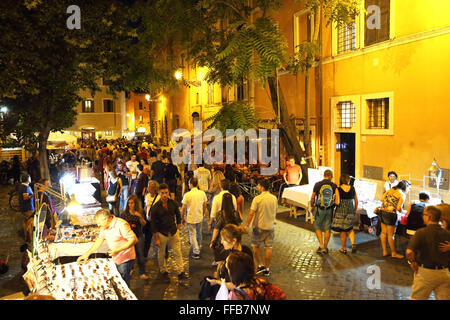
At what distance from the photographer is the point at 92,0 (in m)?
12.6

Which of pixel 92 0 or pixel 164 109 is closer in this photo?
pixel 92 0

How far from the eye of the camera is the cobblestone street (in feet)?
20.7

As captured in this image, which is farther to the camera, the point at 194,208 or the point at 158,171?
the point at 158,171

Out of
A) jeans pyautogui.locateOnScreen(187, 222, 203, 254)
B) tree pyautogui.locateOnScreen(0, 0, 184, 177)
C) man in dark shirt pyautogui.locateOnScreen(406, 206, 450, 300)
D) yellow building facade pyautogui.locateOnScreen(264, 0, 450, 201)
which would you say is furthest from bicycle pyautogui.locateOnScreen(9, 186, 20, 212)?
A: man in dark shirt pyautogui.locateOnScreen(406, 206, 450, 300)

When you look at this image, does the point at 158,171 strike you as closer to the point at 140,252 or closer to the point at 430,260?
the point at 140,252

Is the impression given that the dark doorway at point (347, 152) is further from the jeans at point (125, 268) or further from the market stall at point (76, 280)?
the market stall at point (76, 280)

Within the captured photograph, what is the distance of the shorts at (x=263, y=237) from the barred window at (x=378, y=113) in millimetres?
7622

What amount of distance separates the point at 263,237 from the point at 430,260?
2951 mm

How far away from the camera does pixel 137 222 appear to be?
22.3ft

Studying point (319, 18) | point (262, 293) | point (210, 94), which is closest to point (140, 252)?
point (262, 293)

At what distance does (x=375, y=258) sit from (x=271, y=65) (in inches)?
202
